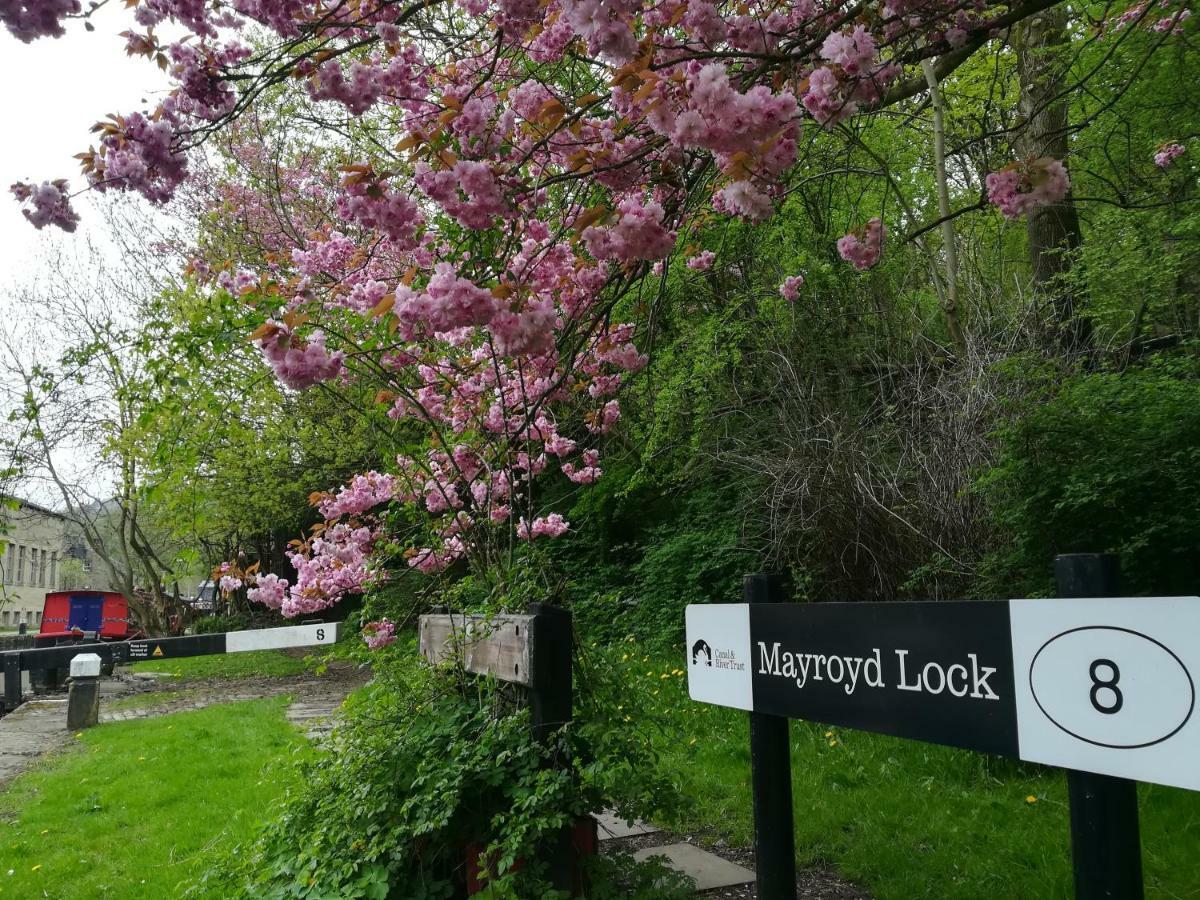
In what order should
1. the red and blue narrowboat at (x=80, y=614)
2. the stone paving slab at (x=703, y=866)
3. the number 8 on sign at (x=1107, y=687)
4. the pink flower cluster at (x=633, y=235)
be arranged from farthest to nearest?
the red and blue narrowboat at (x=80, y=614), the stone paving slab at (x=703, y=866), the pink flower cluster at (x=633, y=235), the number 8 on sign at (x=1107, y=687)

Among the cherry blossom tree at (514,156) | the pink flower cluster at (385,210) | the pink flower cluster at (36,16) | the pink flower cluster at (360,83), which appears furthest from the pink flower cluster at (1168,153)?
the pink flower cluster at (36,16)

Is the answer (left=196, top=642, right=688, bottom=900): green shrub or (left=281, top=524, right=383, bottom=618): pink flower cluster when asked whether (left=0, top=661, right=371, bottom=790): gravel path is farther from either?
(left=196, top=642, right=688, bottom=900): green shrub

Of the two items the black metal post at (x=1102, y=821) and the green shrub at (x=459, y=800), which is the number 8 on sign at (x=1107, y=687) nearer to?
the black metal post at (x=1102, y=821)

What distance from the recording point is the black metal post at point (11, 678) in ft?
35.5

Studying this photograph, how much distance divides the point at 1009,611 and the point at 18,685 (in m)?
12.4

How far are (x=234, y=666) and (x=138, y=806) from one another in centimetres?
1047

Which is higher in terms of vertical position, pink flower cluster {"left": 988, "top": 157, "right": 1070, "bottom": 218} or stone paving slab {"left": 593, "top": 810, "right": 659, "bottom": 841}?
pink flower cluster {"left": 988, "top": 157, "right": 1070, "bottom": 218}

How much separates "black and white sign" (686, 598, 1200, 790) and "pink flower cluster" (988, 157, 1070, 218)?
6.51ft

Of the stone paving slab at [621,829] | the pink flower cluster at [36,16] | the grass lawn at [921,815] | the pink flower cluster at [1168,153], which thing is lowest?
the stone paving slab at [621,829]

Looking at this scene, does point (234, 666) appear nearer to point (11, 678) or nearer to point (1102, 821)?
point (11, 678)

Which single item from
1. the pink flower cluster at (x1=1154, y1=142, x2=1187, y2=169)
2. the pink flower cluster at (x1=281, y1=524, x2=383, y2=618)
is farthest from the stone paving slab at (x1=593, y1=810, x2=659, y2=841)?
the pink flower cluster at (x1=1154, y1=142, x2=1187, y2=169)

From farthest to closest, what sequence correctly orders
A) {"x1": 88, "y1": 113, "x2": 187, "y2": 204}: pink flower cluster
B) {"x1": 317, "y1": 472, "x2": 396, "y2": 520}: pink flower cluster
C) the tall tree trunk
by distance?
the tall tree trunk → {"x1": 317, "y1": 472, "x2": 396, "y2": 520}: pink flower cluster → {"x1": 88, "y1": 113, "x2": 187, "y2": 204}: pink flower cluster

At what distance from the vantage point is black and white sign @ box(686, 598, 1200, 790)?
157 cm

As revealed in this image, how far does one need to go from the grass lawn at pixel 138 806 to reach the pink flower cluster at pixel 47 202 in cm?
272
